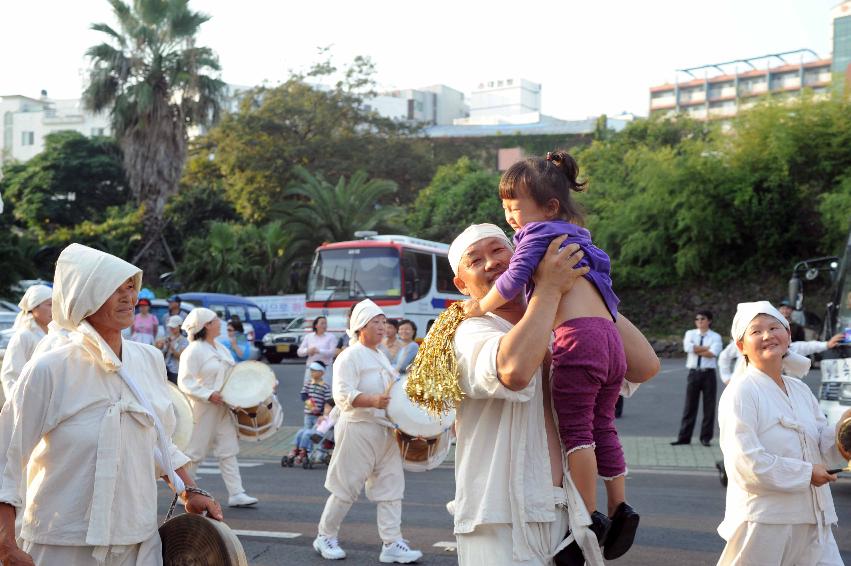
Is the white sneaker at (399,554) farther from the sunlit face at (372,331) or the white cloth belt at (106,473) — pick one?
the white cloth belt at (106,473)

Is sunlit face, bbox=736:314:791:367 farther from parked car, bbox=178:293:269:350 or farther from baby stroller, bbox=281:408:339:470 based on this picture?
parked car, bbox=178:293:269:350

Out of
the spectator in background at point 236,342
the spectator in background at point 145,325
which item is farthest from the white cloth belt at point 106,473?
the spectator in background at point 145,325

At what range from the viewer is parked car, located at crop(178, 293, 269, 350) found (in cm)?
3559

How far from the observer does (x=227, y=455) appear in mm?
10297

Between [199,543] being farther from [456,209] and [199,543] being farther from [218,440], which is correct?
[456,209]

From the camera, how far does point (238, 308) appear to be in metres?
36.4

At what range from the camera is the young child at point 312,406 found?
13.6 metres

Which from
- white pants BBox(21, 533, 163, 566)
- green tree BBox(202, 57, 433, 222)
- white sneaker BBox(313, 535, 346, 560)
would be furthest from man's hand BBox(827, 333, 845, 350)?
green tree BBox(202, 57, 433, 222)

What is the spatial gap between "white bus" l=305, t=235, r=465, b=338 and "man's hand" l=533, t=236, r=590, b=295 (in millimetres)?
23625

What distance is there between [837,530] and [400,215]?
42.2m

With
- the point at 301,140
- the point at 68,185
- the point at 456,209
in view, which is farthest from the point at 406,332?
the point at 68,185

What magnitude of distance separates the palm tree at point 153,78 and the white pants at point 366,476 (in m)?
32.0

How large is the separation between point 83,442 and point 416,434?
12.8ft

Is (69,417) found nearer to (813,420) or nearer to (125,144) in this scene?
(813,420)
